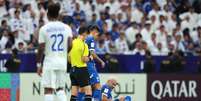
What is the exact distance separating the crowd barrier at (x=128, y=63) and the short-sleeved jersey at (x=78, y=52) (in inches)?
193

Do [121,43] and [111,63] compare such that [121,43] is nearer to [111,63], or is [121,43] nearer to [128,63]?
[128,63]

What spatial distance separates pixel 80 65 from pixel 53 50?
243cm

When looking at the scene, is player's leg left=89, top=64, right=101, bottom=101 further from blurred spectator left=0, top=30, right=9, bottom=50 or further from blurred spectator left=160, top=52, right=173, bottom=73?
blurred spectator left=0, top=30, right=9, bottom=50

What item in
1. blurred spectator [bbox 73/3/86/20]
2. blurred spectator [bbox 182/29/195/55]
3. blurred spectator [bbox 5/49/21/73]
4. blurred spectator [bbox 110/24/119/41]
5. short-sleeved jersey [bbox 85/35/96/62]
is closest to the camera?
short-sleeved jersey [bbox 85/35/96/62]

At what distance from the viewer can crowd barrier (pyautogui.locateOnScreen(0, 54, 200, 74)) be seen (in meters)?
21.5

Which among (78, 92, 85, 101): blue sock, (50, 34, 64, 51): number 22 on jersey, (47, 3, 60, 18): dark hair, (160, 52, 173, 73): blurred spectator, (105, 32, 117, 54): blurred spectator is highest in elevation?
(47, 3, 60, 18): dark hair

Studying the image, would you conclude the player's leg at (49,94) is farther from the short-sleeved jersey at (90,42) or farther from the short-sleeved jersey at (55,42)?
the short-sleeved jersey at (90,42)

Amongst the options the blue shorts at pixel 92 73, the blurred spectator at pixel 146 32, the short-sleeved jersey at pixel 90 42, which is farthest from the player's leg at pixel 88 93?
the blurred spectator at pixel 146 32

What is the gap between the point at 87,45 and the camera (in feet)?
54.3

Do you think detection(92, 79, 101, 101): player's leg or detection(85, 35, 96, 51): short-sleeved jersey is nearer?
detection(85, 35, 96, 51): short-sleeved jersey

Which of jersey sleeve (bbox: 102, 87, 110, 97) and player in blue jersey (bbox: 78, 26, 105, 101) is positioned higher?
player in blue jersey (bbox: 78, 26, 105, 101)

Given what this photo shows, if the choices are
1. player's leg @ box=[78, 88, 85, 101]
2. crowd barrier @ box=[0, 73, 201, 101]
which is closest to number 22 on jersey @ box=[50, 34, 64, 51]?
player's leg @ box=[78, 88, 85, 101]

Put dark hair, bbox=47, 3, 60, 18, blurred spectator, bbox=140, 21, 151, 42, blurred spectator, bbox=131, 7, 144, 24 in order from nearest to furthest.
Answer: dark hair, bbox=47, 3, 60, 18 → blurred spectator, bbox=140, 21, 151, 42 → blurred spectator, bbox=131, 7, 144, 24

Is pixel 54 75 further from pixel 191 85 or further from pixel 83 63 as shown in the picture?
pixel 191 85
